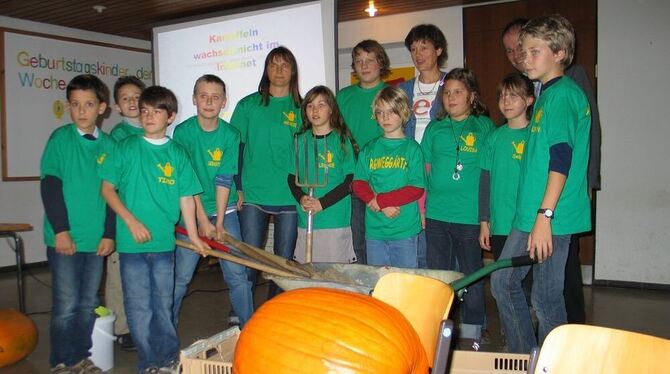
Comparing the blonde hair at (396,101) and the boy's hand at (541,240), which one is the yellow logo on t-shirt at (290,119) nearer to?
the blonde hair at (396,101)

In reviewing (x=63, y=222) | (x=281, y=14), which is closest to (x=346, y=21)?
(x=281, y=14)

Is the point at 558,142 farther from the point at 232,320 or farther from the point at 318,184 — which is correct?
the point at 232,320

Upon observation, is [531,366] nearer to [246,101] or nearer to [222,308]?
[246,101]

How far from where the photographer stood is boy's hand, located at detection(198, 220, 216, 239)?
302 cm

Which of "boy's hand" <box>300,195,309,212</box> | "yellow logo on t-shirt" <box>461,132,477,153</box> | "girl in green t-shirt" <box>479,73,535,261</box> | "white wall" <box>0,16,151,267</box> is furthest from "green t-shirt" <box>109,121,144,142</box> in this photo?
"white wall" <box>0,16,151,267</box>

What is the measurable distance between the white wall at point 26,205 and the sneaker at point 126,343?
3589 mm

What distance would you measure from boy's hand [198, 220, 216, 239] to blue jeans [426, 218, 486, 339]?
124cm

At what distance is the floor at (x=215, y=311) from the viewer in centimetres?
359

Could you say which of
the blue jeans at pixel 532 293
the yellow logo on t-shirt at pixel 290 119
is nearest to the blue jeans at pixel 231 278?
the yellow logo on t-shirt at pixel 290 119

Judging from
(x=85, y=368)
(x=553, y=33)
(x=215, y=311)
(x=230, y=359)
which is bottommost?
(x=215, y=311)

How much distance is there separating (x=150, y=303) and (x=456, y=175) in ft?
5.83

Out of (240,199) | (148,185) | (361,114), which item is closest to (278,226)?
(240,199)

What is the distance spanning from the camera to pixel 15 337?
11.0ft

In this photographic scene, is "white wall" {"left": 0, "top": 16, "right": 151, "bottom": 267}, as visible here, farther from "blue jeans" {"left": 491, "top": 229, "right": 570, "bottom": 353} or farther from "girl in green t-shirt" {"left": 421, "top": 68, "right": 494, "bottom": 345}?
"blue jeans" {"left": 491, "top": 229, "right": 570, "bottom": 353}
